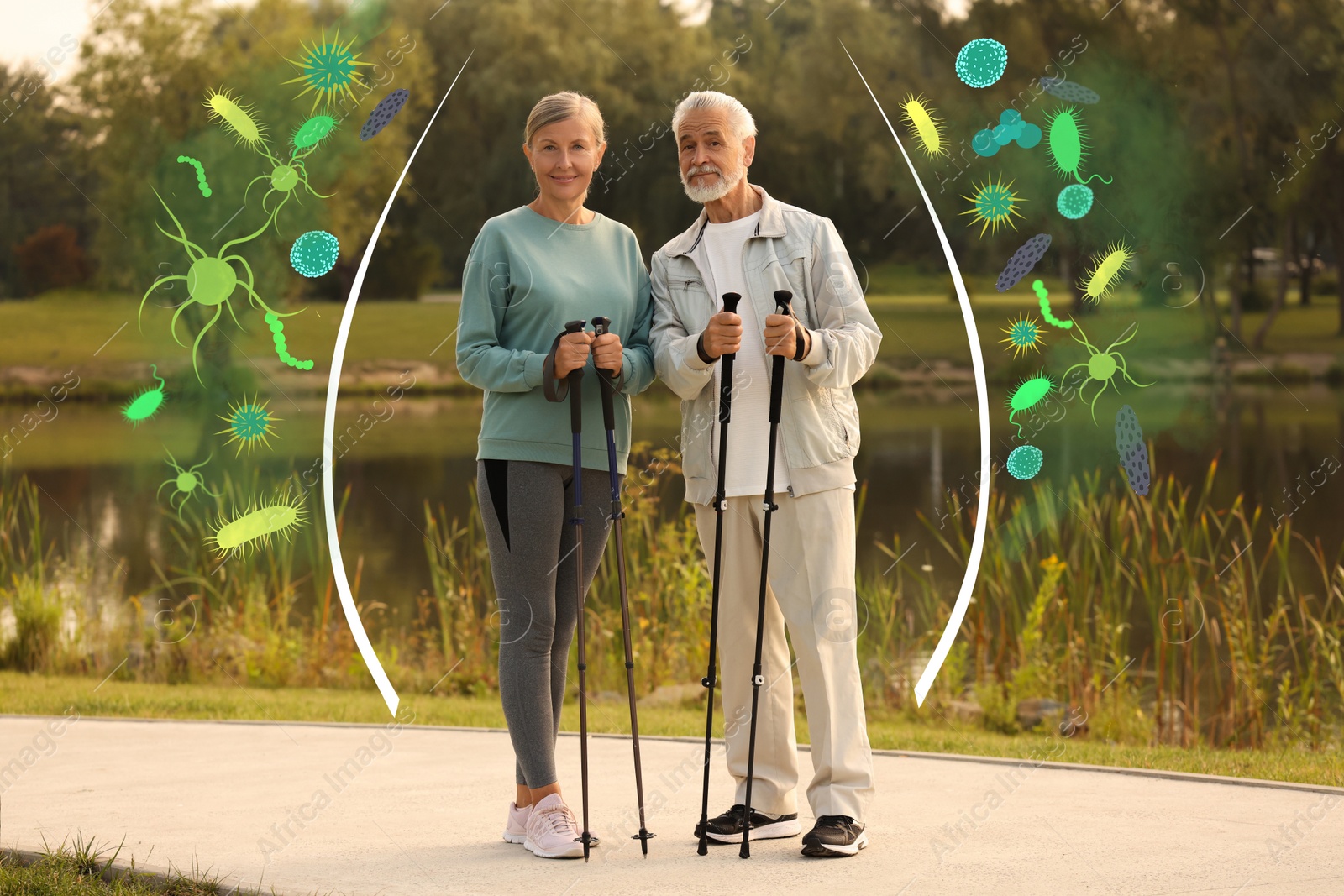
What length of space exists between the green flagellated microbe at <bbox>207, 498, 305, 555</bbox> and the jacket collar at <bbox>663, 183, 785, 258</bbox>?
317 cm

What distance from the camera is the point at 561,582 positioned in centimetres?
301

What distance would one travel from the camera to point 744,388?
3.04 m

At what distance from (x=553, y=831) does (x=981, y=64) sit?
2.92 meters

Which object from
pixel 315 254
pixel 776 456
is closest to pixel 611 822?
pixel 776 456

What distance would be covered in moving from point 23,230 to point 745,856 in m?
13.7

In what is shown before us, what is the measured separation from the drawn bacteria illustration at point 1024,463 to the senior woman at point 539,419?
1.93 m

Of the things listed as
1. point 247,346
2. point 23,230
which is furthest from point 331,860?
point 23,230

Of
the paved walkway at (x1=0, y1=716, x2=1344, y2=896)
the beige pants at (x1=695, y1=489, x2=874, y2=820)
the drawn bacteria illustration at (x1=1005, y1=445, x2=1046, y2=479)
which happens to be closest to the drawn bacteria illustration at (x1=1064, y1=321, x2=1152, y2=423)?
the drawn bacteria illustration at (x1=1005, y1=445, x2=1046, y2=479)

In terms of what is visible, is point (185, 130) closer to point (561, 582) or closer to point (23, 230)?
point (23, 230)

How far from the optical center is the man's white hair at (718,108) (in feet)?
9.72

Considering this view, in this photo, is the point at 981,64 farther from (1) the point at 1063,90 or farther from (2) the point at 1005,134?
(1) the point at 1063,90

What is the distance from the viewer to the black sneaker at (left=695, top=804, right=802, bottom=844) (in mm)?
3045

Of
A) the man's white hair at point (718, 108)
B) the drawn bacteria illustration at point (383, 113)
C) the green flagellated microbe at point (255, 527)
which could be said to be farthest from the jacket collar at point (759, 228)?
the green flagellated microbe at point (255, 527)

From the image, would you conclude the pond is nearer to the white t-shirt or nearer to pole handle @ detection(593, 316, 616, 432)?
the white t-shirt
